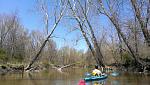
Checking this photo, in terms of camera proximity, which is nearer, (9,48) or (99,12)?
(99,12)

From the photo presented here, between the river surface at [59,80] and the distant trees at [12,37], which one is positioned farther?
the distant trees at [12,37]

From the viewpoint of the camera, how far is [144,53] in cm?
4047

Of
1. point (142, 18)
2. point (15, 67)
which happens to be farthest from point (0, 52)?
point (142, 18)

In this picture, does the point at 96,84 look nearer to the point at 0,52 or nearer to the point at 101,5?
the point at 101,5

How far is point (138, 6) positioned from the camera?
19266 mm

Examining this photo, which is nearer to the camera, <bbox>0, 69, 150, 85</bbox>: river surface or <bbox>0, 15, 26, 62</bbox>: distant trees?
<bbox>0, 69, 150, 85</bbox>: river surface

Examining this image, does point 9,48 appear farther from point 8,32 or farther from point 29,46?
point 29,46

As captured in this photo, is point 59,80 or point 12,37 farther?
point 12,37

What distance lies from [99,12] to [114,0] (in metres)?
1.66

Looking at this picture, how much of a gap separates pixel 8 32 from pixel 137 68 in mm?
31413

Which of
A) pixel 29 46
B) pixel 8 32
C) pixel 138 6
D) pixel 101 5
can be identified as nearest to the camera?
pixel 138 6

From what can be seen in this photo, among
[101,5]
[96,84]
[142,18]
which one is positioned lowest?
[96,84]

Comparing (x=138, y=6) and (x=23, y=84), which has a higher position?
(x=138, y=6)

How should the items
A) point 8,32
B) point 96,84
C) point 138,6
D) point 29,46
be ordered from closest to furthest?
1. point 138,6
2. point 96,84
3. point 8,32
4. point 29,46
